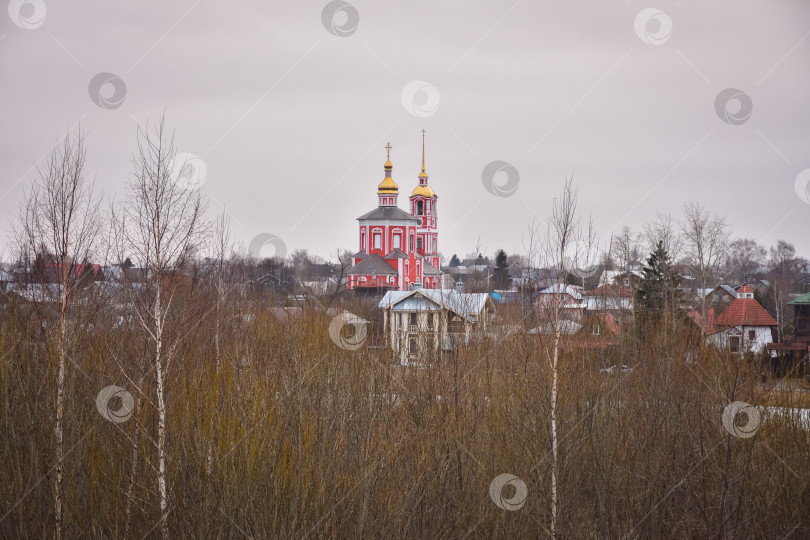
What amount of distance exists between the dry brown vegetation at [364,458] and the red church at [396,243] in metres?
56.9

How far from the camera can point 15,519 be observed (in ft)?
25.7

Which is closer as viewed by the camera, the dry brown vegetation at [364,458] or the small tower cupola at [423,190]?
the dry brown vegetation at [364,458]

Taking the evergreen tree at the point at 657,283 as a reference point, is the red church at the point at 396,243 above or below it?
above

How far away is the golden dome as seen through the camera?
85.7 metres

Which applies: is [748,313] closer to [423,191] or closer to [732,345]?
[732,345]

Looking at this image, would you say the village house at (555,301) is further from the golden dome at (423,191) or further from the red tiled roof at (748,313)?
the golden dome at (423,191)

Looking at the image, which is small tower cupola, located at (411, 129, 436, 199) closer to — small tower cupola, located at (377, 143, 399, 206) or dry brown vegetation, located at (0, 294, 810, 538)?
small tower cupola, located at (377, 143, 399, 206)

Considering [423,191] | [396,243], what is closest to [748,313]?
[396,243]

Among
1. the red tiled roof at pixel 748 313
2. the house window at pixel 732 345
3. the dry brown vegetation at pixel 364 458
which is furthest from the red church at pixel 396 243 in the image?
the dry brown vegetation at pixel 364 458

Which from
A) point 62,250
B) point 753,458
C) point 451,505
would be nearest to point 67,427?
point 62,250

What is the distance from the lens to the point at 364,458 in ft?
29.2

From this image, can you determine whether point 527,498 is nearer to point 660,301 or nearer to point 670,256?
point 660,301

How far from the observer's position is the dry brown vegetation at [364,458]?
7.67 metres

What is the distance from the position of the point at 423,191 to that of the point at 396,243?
9.51 metres
